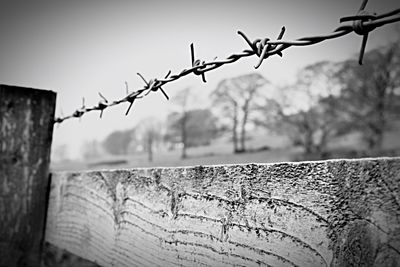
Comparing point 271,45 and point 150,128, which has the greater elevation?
point 150,128

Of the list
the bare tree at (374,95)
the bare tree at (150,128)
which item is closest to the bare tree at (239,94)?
the bare tree at (374,95)

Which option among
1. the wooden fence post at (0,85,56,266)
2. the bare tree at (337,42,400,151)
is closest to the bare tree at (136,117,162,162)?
the bare tree at (337,42,400,151)

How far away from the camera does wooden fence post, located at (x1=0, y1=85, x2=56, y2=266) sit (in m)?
1.54

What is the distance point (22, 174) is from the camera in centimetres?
157

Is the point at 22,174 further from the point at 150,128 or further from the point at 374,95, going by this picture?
the point at 150,128

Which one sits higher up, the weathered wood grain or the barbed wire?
the barbed wire

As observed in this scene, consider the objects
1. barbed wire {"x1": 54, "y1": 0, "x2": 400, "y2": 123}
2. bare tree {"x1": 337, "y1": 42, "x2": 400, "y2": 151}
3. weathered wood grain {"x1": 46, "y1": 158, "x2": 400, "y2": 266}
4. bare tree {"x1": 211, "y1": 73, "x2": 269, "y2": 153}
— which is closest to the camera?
weathered wood grain {"x1": 46, "y1": 158, "x2": 400, "y2": 266}

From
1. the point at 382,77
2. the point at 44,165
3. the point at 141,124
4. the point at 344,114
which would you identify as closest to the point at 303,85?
the point at 344,114

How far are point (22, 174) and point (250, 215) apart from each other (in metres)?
1.48

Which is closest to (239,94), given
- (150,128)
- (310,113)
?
(310,113)

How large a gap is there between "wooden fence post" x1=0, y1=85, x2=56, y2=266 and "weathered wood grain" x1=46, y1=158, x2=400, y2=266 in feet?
1.90

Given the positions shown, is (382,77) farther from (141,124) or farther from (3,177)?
(141,124)

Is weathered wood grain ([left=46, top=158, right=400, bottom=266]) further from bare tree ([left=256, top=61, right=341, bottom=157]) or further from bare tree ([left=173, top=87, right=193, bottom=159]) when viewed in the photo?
bare tree ([left=173, top=87, right=193, bottom=159])

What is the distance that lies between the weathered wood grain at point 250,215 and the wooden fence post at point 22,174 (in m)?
0.58
